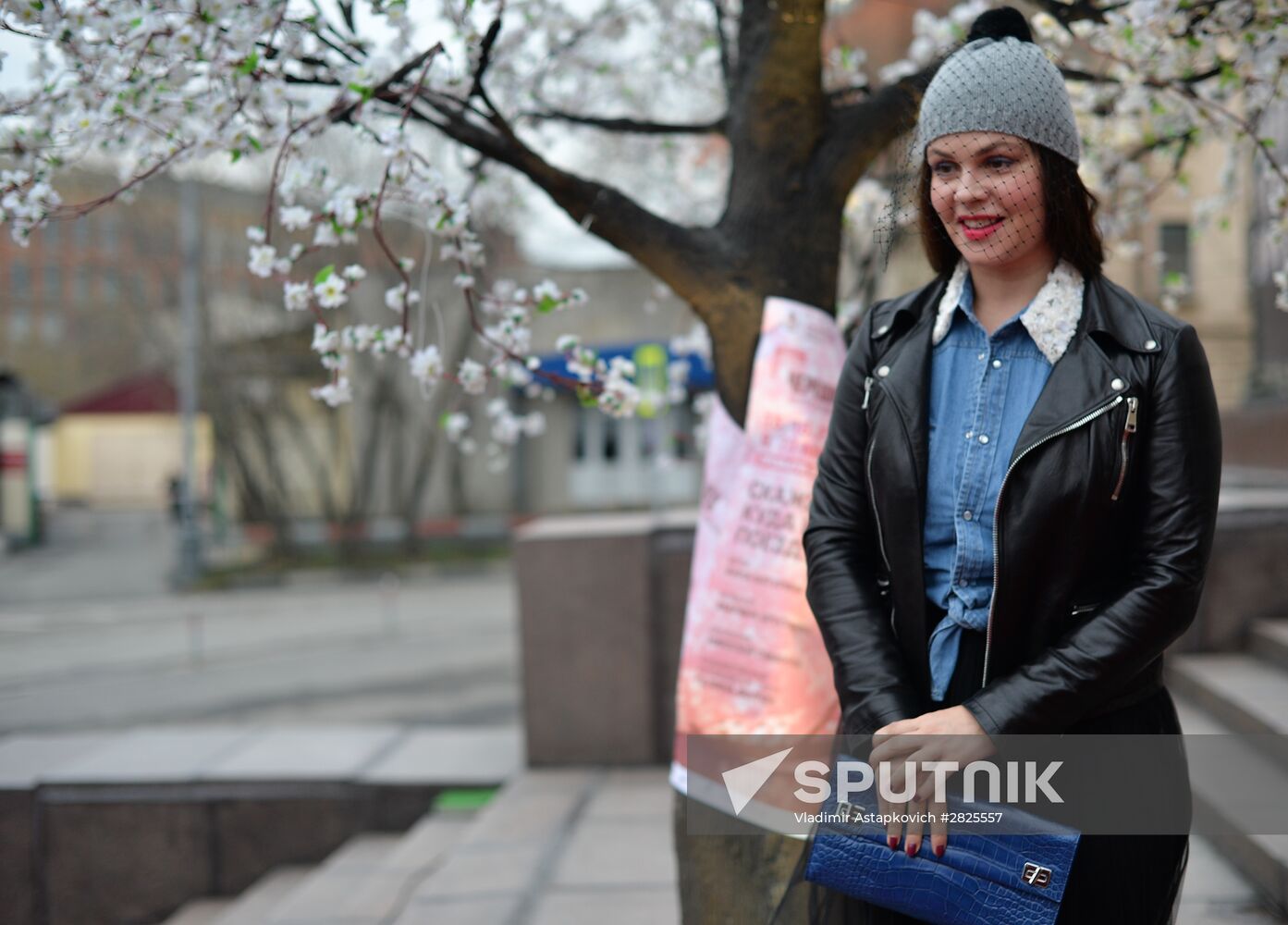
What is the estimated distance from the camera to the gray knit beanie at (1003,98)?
6.03 ft

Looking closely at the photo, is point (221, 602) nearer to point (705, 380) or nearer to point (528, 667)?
point (705, 380)

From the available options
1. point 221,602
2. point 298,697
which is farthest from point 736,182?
point 221,602

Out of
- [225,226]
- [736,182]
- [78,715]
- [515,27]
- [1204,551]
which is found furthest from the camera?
[225,226]

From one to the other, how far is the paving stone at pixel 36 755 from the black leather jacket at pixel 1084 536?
5268 millimetres

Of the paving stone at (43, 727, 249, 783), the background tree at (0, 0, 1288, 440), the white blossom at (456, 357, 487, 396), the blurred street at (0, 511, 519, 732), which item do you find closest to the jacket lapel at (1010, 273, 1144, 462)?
the background tree at (0, 0, 1288, 440)

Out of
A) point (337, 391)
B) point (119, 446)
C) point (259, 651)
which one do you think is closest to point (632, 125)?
point (337, 391)

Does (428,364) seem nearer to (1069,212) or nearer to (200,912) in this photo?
(1069,212)

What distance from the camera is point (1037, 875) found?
1636 mm

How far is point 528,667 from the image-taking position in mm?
5695

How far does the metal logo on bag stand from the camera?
1.63m

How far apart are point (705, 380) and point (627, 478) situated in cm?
395

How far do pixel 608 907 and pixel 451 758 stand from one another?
7.18ft

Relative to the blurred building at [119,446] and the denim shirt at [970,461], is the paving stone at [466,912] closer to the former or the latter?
the denim shirt at [970,461]

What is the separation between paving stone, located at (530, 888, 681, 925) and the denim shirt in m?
2.33
